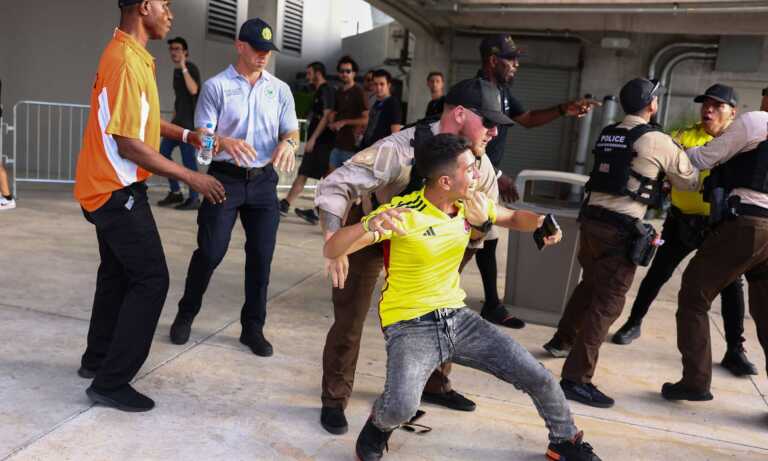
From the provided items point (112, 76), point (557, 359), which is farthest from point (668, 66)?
point (112, 76)

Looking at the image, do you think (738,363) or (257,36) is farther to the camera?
(738,363)

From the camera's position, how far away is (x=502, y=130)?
4.76 meters

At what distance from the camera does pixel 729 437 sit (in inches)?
141

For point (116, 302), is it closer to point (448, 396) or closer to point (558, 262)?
point (448, 396)

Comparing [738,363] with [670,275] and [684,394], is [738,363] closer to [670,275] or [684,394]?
[670,275]

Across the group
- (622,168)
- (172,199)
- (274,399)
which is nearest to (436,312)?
(274,399)

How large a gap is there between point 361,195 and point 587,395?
1.70 meters

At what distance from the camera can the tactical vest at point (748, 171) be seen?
3711mm

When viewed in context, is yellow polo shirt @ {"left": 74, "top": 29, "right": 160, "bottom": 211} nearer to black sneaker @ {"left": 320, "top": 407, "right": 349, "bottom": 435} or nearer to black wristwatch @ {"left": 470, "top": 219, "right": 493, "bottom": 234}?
A: black sneaker @ {"left": 320, "top": 407, "right": 349, "bottom": 435}

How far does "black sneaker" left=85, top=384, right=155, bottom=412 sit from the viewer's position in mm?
3270

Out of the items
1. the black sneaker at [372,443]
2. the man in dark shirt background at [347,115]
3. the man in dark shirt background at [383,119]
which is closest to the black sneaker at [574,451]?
the black sneaker at [372,443]

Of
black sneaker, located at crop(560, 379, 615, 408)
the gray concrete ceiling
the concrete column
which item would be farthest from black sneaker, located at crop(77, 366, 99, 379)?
the concrete column

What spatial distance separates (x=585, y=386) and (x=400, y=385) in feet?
4.88

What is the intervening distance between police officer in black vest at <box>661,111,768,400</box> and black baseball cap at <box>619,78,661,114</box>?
1.29ft
